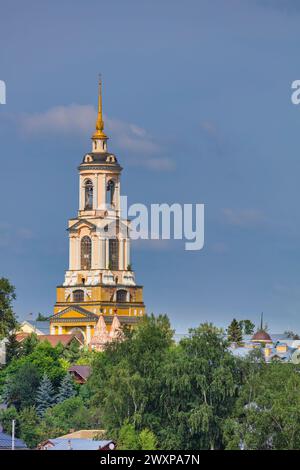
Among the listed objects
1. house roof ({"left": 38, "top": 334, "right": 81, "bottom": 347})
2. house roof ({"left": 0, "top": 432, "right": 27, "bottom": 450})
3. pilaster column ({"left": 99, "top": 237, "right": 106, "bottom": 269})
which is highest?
pilaster column ({"left": 99, "top": 237, "right": 106, "bottom": 269})

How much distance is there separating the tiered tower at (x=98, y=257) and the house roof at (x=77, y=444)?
7230 cm

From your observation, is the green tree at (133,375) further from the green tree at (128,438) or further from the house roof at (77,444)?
the house roof at (77,444)

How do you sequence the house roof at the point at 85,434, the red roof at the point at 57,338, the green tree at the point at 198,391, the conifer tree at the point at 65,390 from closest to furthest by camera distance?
the green tree at the point at 198,391 < the house roof at the point at 85,434 < the conifer tree at the point at 65,390 < the red roof at the point at 57,338

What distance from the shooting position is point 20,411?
97.4 meters

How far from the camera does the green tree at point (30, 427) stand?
284 feet

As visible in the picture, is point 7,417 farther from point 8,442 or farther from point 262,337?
point 262,337

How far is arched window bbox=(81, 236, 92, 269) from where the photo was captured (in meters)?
156

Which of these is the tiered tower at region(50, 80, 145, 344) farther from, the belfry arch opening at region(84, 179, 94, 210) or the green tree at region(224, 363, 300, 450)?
the green tree at region(224, 363, 300, 450)

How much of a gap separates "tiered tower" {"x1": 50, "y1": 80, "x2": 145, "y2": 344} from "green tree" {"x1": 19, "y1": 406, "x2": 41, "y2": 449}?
186ft

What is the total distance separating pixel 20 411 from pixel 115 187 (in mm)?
58743

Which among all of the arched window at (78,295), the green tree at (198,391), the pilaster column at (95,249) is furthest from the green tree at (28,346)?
the green tree at (198,391)

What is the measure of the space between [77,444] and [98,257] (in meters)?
76.8

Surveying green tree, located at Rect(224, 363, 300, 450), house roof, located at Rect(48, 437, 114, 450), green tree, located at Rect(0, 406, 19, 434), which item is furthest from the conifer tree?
green tree, located at Rect(224, 363, 300, 450)
